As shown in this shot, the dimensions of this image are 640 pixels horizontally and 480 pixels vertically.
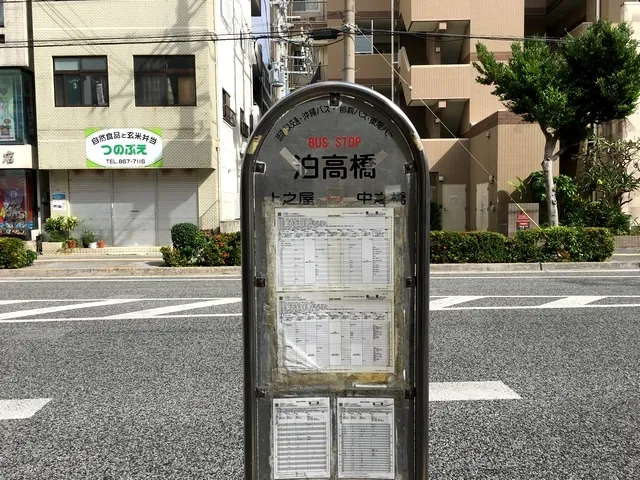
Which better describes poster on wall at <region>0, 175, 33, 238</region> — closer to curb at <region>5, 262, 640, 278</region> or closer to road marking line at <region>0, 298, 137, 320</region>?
curb at <region>5, 262, 640, 278</region>

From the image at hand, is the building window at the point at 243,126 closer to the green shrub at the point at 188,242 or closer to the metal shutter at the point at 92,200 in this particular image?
the metal shutter at the point at 92,200

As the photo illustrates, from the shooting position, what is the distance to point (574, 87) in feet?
50.9

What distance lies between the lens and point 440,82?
2381 cm

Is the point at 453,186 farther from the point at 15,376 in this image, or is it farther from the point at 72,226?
the point at 15,376

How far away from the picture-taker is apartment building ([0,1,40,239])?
18844 mm

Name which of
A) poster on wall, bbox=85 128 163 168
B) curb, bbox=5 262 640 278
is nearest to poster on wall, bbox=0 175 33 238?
poster on wall, bbox=85 128 163 168

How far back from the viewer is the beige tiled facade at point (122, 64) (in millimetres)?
18797

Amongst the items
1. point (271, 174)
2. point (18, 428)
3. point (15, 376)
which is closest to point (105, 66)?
point (15, 376)

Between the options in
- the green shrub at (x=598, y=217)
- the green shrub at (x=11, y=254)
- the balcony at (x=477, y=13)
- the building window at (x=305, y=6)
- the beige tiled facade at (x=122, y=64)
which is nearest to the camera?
the green shrub at (x=11, y=254)

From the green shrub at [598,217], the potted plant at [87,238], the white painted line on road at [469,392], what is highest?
the green shrub at [598,217]

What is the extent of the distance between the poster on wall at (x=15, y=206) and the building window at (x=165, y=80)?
504 centimetres

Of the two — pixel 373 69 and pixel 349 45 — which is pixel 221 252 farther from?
pixel 373 69

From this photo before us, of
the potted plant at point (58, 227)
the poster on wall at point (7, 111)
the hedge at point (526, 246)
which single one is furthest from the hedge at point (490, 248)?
the poster on wall at point (7, 111)

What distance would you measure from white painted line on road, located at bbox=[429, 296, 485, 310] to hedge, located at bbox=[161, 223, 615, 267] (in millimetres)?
4834
